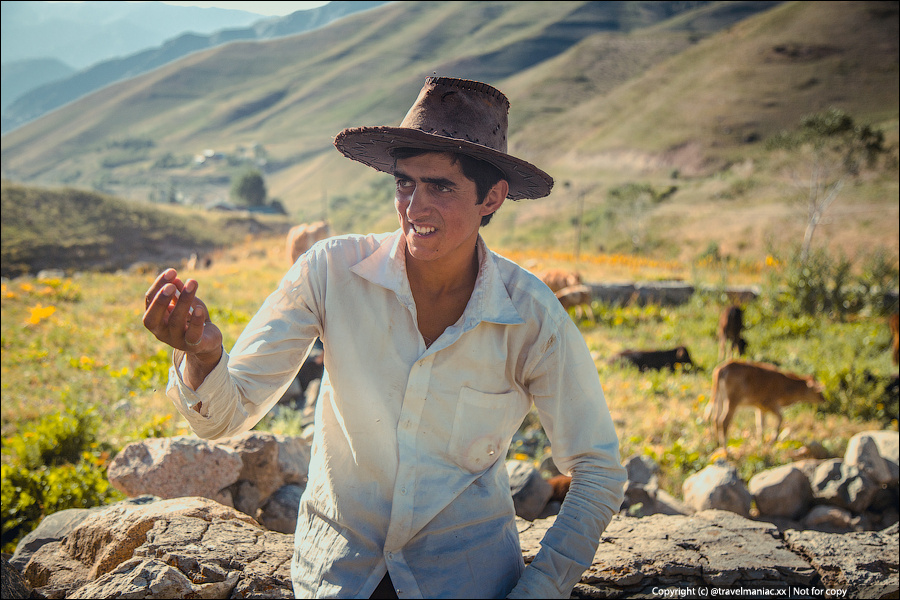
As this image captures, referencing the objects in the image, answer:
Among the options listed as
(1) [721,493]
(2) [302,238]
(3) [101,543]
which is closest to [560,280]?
(2) [302,238]

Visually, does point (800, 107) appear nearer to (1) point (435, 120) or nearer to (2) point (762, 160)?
(2) point (762, 160)

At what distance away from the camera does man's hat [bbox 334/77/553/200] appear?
1.83 metres

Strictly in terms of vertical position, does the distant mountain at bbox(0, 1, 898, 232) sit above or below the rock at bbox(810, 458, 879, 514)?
above

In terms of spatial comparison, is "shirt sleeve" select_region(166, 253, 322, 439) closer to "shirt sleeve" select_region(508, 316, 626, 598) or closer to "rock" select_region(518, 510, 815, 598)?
"shirt sleeve" select_region(508, 316, 626, 598)

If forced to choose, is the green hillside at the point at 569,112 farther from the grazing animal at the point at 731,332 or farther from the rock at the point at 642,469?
the grazing animal at the point at 731,332

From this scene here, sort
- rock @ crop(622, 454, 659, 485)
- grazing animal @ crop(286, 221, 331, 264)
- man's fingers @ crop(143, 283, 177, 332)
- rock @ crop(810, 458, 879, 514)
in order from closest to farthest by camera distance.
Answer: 1. man's fingers @ crop(143, 283, 177, 332)
2. rock @ crop(810, 458, 879, 514)
3. rock @ crop(622, 454, 659, 485)
4. grazing animal @ crop(286, 221, 331, 264)

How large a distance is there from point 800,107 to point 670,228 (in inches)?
937

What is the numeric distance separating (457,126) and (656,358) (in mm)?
6481

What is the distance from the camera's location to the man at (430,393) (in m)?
1.73

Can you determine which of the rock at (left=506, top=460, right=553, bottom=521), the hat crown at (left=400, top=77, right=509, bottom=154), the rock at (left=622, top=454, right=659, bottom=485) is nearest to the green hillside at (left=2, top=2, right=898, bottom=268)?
the hat crown at (left=400, top=77, right=509, bottom=154)

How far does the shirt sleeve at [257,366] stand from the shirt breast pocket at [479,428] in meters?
0.51

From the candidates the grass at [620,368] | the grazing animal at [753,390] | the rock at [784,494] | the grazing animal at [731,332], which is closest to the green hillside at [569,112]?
the rock at [784,494]

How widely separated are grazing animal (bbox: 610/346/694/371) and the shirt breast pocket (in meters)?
6.05

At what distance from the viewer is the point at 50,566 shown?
2.27m
